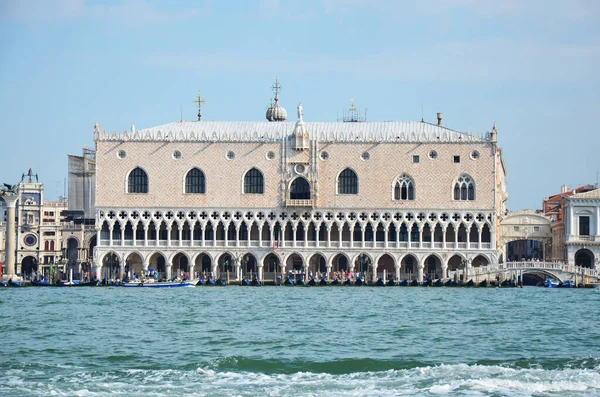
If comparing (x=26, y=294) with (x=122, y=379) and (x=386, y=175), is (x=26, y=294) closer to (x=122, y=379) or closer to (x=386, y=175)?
(x=386, y=175)

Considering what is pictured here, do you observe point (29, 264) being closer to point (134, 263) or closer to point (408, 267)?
point (134, 263)

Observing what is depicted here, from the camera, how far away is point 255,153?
243 feet

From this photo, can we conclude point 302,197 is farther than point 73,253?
No

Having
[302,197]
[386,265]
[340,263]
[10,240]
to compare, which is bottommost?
[386,265]

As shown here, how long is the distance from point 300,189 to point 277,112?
11.7m

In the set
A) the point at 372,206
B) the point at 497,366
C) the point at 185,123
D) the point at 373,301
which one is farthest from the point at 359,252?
the point at 497,366

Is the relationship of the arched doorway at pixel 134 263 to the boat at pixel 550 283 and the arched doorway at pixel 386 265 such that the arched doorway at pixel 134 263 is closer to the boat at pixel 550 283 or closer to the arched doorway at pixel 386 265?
the arched doorway at pixel 386 265

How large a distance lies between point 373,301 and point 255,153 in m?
22.8

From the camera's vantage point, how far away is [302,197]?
7412 cm

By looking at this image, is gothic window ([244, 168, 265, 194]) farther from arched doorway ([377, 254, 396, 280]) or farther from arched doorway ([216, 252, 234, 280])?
arched doorway ([377, 254, 396, 280])

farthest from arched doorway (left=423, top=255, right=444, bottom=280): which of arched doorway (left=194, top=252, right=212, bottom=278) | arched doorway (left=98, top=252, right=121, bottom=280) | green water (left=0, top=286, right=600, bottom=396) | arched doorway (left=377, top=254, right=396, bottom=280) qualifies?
green water (left=0, top=286, right=600, bottom=396)

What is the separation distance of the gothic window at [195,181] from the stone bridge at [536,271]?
54.7 ft

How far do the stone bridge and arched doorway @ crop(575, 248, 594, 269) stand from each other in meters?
6.68

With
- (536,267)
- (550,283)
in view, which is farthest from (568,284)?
(536,267)
